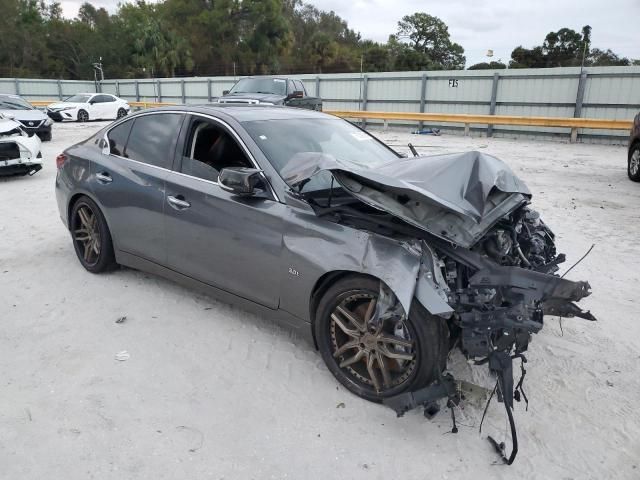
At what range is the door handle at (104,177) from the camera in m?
4.50

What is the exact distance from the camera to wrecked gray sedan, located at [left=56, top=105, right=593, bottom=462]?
2695mm

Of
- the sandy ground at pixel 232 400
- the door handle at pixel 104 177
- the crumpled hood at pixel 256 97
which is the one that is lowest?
the sandy ground at pixel 232 400

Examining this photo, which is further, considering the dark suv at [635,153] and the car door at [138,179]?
the dark suv at [635,153]

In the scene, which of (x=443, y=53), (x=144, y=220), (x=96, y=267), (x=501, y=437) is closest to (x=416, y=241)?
(x=501, y=437)

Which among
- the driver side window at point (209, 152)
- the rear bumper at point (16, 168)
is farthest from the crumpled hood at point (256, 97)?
the driver side window at point (209, 152)

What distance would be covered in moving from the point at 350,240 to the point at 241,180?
34.3 inches

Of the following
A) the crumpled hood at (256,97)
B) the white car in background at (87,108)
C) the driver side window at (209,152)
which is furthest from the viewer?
the white car in background at (87,108)

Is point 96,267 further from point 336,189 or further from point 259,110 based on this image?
point 336,189

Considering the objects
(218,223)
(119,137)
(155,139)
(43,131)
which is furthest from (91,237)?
(43,131)

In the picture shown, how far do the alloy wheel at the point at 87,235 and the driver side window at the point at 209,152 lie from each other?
1.36 meters

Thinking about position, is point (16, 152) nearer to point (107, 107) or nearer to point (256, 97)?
point (256, 97)

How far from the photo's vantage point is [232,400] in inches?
120

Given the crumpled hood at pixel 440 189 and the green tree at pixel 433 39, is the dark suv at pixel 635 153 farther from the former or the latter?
the green tree at pixel 433 39

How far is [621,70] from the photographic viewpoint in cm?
1681
